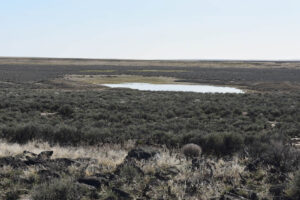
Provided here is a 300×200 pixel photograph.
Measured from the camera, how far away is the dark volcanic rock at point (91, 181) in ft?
17.2

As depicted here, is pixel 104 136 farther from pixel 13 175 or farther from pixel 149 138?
pixel 13 175

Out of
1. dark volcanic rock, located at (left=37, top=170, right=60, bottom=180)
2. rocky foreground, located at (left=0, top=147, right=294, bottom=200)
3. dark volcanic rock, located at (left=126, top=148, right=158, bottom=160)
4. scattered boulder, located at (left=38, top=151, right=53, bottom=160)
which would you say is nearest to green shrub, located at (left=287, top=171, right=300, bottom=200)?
rocky foreground, located at (left=0, top=147, right=294, bottom=200)

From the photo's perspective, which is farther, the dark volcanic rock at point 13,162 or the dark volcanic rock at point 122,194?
the dark volcanic rock at point 13,162

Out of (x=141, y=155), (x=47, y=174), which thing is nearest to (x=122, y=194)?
(x=47, y=174)

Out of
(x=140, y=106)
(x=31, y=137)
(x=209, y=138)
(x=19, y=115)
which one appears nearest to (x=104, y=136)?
(x=31, y=137)

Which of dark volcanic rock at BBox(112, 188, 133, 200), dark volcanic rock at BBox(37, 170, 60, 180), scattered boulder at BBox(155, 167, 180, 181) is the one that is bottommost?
scattered boulder at BBox(155, 167, 180, 181)

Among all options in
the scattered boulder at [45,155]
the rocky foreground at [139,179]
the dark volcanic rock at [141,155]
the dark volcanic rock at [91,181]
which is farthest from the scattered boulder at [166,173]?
the scattered boulder at [45,155]

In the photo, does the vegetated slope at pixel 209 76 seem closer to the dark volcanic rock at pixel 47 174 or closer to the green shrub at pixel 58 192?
the dark volcanic rock at pixel 47 174

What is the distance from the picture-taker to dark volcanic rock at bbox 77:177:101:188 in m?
5.24

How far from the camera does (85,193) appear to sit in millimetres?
4871

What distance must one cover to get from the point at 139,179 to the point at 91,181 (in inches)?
33.9

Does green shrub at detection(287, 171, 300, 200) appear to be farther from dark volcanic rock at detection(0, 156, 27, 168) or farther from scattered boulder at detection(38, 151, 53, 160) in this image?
scattered boulder at detection(38, 151, 53, 160)

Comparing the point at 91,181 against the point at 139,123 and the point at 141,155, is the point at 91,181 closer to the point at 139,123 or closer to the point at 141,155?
the point at 141,155

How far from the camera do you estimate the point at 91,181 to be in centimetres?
530
